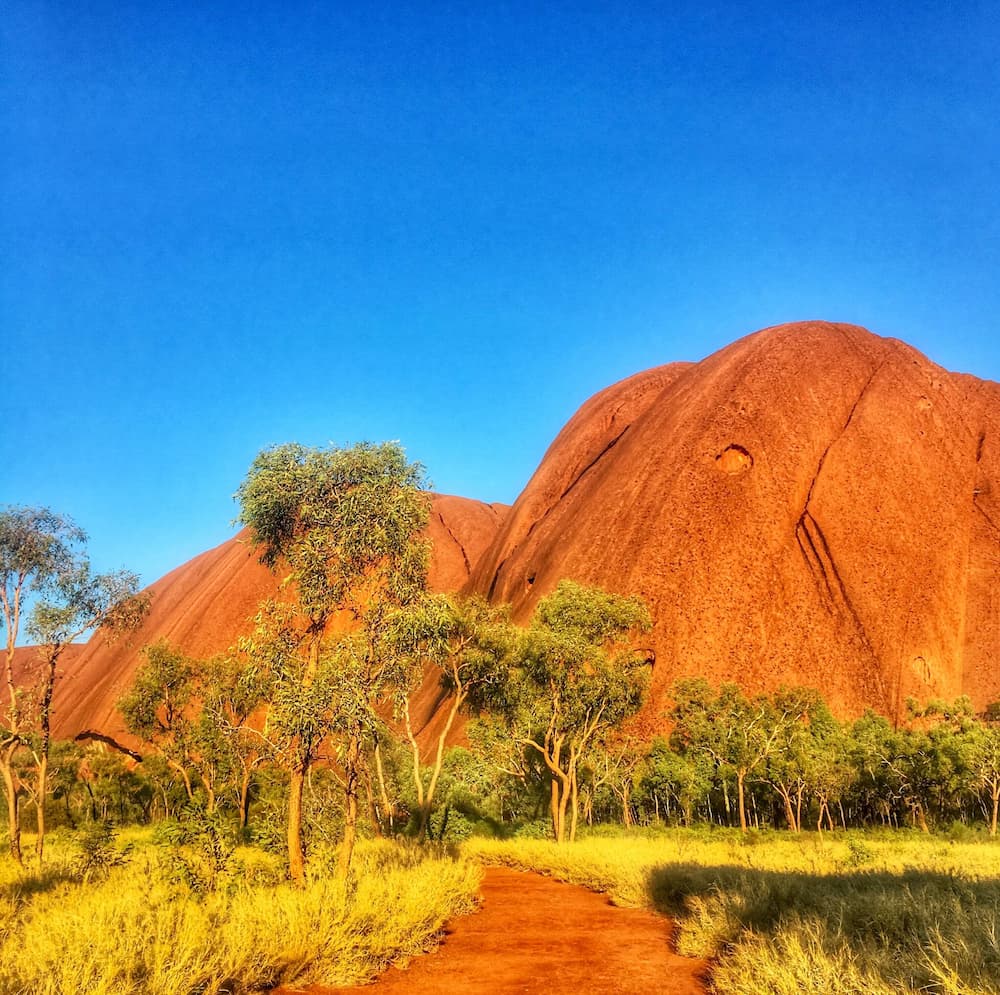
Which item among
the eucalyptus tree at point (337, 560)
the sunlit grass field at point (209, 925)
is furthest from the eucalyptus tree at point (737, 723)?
the eucalyptus tree at point (337, 560)

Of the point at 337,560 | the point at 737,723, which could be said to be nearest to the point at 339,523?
the point at 337,560

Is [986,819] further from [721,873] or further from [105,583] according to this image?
[105,583]

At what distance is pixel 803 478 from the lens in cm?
6328

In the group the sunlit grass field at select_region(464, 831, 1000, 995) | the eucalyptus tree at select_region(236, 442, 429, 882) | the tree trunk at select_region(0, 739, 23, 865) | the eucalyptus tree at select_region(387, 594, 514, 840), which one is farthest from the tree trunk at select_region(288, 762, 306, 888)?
the tree trunk at select_region(0, 739, 23, 865)

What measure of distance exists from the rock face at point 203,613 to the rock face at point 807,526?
879 inches

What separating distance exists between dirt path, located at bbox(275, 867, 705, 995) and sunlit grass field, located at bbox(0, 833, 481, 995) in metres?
0.43

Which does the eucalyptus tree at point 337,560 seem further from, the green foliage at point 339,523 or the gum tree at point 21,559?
the gum tree at point 21,559

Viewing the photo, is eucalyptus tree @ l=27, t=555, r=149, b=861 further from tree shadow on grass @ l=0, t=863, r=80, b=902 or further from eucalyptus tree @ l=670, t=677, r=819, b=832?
eucalyptus tree @ l=670, t=677, r=819, b=832

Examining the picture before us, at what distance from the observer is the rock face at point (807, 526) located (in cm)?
5503

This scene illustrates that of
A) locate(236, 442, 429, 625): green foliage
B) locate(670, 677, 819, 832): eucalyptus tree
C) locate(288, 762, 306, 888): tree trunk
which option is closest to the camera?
locate(288, 762, 306, 888): tree trunk

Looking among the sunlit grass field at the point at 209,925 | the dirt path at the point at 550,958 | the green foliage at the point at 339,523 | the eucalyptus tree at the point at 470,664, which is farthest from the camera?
the eucalyptus tree at the point at 470,664

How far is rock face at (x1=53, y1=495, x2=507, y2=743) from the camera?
7594cm

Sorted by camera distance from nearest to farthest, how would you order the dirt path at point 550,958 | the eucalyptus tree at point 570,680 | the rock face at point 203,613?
the dirt path at point 550,958 → the eucalyptus tree at point 570,680 → the rock face at point 203,613

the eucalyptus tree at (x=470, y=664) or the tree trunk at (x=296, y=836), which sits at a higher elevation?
the eucalyptus tree at (x=470, y=664)
